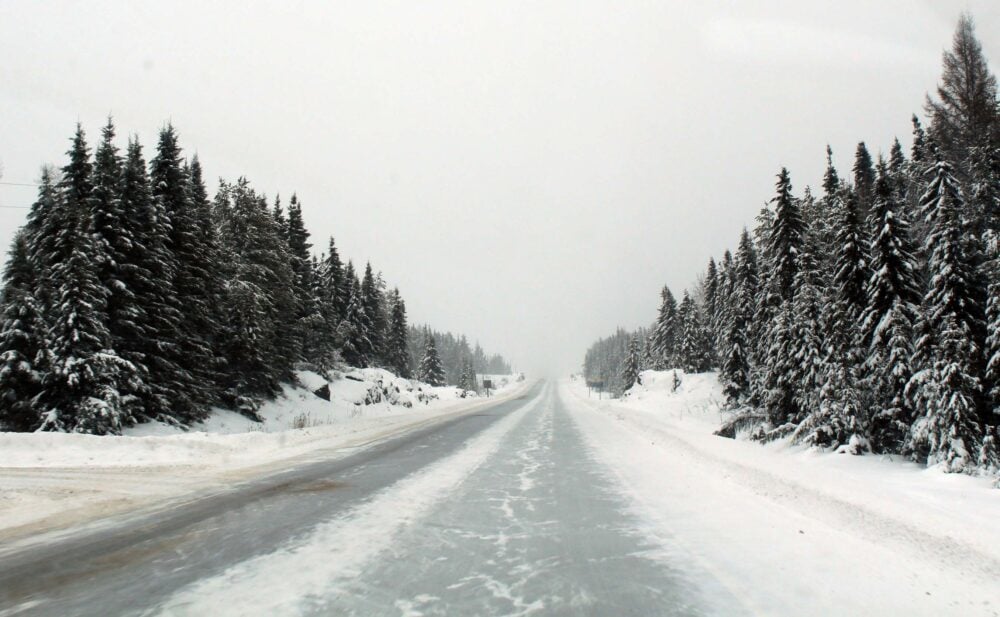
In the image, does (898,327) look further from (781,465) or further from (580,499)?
(580,499)

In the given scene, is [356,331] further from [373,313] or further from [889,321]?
[889,321]

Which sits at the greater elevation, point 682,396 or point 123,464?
point 123,464

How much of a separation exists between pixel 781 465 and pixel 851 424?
1068 cm

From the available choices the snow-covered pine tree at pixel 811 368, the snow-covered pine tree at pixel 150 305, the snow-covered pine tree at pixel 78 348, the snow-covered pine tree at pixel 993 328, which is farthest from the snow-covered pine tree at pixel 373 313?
the snow-covered pine tree at pixel 993 328

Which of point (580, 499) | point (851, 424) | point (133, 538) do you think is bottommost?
point (851, 424)

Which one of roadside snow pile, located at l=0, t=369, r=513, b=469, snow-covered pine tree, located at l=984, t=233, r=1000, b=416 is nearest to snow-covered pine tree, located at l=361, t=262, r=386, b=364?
roadside snow pile, located at l=0, t=369, r=513, b=469

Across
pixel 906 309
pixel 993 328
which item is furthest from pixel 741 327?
pixel 993 328

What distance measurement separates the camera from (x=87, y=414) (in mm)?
16953

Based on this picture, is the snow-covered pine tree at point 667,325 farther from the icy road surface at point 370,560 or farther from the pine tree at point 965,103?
the icy road surface at point 370,560

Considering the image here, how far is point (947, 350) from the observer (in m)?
14.7

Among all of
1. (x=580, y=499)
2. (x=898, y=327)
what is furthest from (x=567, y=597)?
(x=898, y=327)

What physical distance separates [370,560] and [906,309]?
19099 millimetres

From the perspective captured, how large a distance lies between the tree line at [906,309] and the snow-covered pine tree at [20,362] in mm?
27041

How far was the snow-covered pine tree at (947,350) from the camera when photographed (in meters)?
14.3
